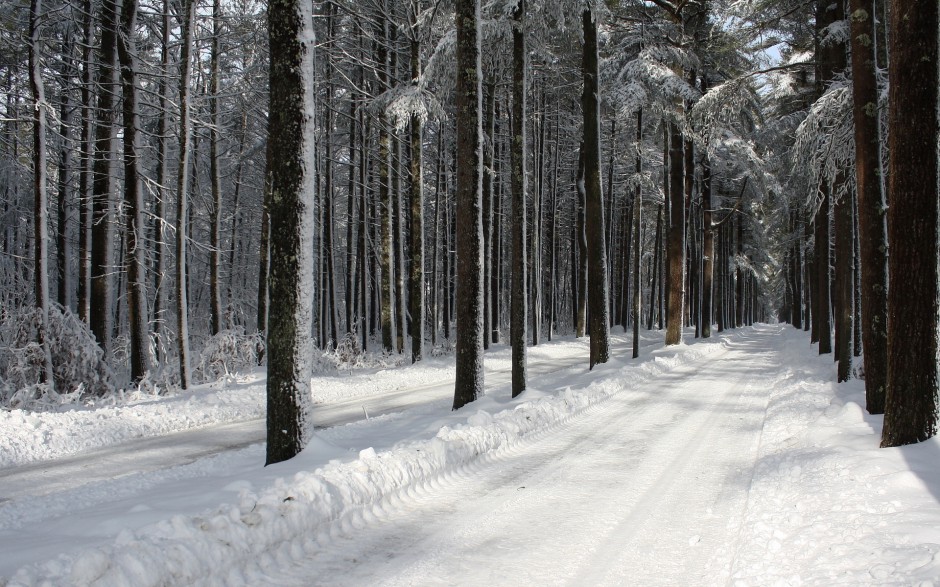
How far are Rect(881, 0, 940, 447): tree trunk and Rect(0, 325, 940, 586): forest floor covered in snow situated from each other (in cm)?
60

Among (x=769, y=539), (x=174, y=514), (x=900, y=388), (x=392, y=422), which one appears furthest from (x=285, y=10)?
(x=900, y=388)

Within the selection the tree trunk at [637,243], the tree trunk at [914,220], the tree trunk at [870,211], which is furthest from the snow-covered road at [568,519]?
the tree trunk at [637,243]

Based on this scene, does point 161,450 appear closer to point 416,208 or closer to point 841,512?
point 841,512

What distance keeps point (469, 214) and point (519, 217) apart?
2312mm

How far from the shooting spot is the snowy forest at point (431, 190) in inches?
247

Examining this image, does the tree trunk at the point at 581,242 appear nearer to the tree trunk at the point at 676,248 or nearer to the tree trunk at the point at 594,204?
the tree trunk at the point at 676,248

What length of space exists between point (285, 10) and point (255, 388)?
347 inches

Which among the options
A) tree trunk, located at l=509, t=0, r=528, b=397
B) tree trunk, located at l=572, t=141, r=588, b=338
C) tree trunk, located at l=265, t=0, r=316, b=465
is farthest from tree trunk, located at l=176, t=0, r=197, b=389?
tree trunk, located at l=572, t=141, r=588, b=338

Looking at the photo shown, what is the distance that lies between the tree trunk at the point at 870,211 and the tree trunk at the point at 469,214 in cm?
646

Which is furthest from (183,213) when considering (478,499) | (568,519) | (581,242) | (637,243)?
(581,242)

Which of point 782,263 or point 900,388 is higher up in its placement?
point 782,263

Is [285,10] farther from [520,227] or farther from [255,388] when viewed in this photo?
[255,388]

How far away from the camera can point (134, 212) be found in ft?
44.4

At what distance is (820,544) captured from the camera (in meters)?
4.47
